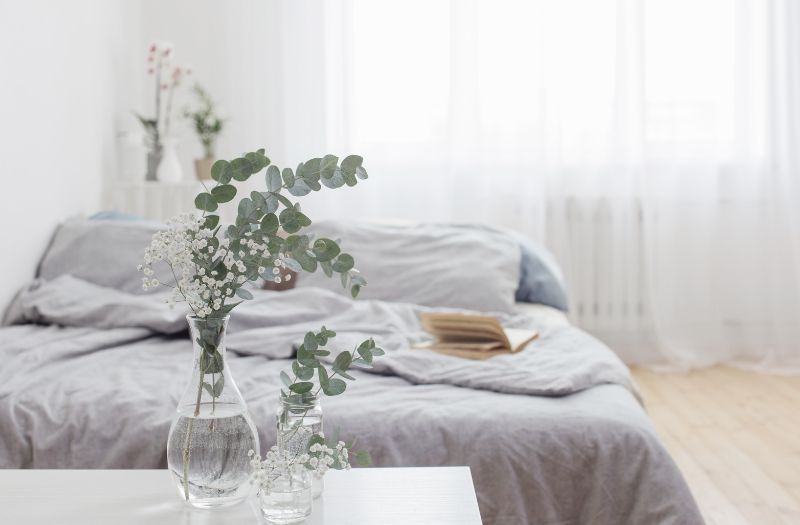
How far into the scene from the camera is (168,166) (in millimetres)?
3959

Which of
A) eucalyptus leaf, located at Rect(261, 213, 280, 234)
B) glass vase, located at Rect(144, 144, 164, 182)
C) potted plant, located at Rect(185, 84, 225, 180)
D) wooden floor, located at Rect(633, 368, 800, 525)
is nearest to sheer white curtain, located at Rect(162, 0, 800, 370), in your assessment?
potted plant, located at Rect(185, 84, 225, 180)

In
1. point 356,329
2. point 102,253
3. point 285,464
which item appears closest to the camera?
point 285,464

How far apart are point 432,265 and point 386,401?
1211 mm

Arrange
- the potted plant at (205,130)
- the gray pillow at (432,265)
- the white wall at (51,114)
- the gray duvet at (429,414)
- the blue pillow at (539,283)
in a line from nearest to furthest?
the gray duvet at (429,414), the white wall at (51,114), the gray pillow at (432,265), the blue pillow at (539,283), the potted plant at (205,130)

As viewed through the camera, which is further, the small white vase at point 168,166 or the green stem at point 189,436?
the small white vase at point 168,166

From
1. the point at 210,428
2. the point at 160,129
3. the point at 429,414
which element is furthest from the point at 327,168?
the point at 160,129

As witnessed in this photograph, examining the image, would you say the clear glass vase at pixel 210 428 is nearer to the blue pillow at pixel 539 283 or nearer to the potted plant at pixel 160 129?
the blue pillow at pixel 539 283

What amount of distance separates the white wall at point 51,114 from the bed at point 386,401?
32 centimetres

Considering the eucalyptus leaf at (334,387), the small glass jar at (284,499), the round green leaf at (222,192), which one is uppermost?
the round green leaf at (222,192)

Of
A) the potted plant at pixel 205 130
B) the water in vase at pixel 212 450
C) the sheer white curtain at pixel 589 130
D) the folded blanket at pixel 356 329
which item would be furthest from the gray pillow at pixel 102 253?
the water in vase at pixel 212 450

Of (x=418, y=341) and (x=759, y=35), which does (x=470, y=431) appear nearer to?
(x=418, y=341)

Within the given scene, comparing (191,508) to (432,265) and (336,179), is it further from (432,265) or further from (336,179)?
(432,265)

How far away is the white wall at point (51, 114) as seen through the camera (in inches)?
118

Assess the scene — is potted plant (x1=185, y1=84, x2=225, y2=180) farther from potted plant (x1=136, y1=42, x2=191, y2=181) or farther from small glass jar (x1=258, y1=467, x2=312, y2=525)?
small glass jar (x1=258, y1=467, x2=312, y2=525)
